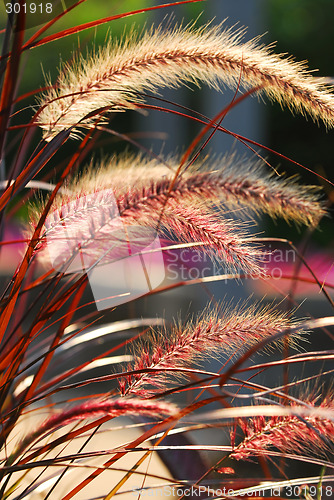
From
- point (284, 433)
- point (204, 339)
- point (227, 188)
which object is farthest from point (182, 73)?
point (284, 433)

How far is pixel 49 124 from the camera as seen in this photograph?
62 cm

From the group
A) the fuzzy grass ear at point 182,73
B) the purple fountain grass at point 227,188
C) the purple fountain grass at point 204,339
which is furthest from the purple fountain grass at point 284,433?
the fuzzy grass ear at point 182,73

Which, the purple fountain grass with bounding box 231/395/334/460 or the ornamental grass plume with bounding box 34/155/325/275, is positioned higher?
the ornamental grass plume with bounding box 34/155/325/275

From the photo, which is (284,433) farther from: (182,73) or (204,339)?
(182,73)

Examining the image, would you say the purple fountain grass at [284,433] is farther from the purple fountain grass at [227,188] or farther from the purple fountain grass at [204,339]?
the purple fountain grass at [227,188]

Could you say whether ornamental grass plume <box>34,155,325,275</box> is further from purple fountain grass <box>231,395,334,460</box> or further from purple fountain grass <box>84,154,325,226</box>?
purple fountain grass <box>231,395,334,460</box>

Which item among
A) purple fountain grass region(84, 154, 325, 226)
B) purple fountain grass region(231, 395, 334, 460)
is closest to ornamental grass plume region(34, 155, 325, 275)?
purple fountain grass region(84, 154, 325, 226)

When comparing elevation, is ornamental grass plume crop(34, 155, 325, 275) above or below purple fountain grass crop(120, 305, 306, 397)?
above

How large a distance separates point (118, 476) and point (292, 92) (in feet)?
2.24

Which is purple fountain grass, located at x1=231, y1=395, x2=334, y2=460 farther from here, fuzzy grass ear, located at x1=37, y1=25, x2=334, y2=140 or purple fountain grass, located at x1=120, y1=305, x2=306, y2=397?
fuzzy grass ear, located at x1=37, y1=25, x2=334, y2=140

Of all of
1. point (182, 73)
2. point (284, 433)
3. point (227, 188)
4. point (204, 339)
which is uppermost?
point (182, 73)

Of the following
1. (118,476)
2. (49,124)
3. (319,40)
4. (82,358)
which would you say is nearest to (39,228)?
(49,124)

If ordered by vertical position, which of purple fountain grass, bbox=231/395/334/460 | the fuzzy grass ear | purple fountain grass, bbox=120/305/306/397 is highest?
the fuzzy grass ear

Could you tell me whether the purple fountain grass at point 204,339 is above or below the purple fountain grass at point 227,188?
below
